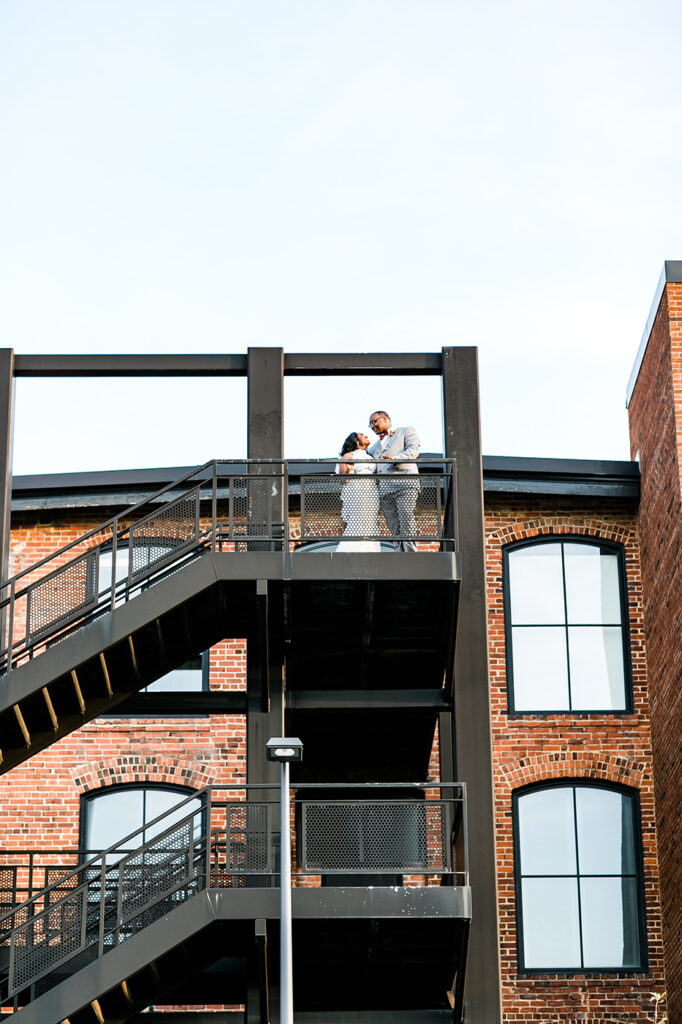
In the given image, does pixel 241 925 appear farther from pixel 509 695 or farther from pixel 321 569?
pixel 509 695

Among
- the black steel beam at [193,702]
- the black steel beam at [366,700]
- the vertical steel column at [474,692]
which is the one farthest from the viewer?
the black steel beam at [366,700]

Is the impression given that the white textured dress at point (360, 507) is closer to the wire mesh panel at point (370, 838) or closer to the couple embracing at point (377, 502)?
the couple embracing at point (377, 502)

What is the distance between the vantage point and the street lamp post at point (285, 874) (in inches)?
613

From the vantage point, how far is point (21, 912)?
17.9 m

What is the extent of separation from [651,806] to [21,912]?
9.38 meters

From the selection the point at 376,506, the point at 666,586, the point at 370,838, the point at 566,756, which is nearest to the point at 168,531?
the point at 376,506

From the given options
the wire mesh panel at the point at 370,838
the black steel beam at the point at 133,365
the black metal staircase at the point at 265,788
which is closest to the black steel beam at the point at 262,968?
the black metal staircase at the point at 265,788

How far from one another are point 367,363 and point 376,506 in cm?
185

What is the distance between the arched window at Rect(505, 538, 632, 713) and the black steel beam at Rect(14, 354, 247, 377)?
713 centimetres

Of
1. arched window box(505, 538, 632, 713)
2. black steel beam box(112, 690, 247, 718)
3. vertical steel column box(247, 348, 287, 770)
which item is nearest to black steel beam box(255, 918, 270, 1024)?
vertical steel column box(247, 348, 287, 770)

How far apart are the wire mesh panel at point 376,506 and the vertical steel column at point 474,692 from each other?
372 mm

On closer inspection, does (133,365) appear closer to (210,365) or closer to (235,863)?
(210,365)

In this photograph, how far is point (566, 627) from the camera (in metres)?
24.5

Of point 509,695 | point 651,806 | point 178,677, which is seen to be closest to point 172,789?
point 178,677
